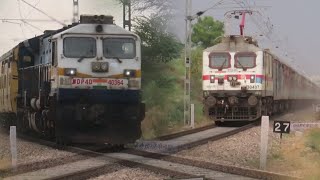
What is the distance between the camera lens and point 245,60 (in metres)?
22.8

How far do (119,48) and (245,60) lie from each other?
9754 millimetres

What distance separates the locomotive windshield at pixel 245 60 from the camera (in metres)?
22.6

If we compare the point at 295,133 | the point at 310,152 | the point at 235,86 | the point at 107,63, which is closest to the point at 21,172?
the point at 107,63

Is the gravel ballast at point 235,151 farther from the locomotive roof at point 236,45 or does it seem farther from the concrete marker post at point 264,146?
the locomotive roof at point 236,45

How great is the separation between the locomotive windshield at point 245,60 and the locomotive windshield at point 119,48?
9518 millimetres

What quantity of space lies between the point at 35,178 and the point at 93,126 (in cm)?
403

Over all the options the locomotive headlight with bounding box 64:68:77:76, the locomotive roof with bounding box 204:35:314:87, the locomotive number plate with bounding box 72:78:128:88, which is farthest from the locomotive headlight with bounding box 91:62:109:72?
the locomotive roof with bounding box 204:35:314:87

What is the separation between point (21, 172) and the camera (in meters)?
10.7

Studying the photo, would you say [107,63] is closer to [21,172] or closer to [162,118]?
[21,172]

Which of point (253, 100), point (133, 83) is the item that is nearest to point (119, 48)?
point (133, 83)

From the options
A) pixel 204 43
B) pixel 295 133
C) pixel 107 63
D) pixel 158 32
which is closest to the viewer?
pixel 107 63

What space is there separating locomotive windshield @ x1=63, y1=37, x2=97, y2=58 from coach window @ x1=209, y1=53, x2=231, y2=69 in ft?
32.6

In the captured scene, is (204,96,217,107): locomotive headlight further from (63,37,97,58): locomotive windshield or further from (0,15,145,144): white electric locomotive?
(63,37,97,58): locomotive windshield

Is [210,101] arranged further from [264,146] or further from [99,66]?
[264,146]
